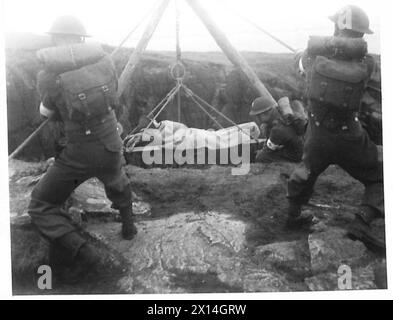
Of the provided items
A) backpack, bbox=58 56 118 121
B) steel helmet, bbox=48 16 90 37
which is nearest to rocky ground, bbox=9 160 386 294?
backpack, bbox=58 56 118 121

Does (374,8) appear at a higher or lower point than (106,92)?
higher

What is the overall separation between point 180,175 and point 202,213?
0.88 m

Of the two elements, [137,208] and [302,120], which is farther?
[302,120]

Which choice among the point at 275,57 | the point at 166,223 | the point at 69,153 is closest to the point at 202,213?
the point at 166,223

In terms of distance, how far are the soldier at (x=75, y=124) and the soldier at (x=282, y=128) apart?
1880mm

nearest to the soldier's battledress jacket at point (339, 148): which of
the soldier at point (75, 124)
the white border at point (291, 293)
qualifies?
the white border at point (291, 293)

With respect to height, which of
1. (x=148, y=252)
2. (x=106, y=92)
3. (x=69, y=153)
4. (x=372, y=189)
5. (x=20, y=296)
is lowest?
(x=20, y=296)

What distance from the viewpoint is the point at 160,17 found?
4676 mm

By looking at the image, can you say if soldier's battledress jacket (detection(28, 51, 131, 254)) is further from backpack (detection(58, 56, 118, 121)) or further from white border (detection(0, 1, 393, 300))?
white border (detection(0, 1, 393, 300))

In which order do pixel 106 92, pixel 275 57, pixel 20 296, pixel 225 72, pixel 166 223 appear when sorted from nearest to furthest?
pixel 106 92
pixel 20 296
pixel 166 223
pixel 225 72
pixel 275 57

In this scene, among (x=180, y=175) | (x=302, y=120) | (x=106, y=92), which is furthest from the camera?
(x=180, y=175)

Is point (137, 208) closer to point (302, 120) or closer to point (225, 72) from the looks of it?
point (302, 120)

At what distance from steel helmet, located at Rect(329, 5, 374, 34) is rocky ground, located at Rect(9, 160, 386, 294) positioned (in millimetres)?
1672

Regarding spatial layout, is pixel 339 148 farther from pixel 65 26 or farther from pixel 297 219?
pixel 65 26
